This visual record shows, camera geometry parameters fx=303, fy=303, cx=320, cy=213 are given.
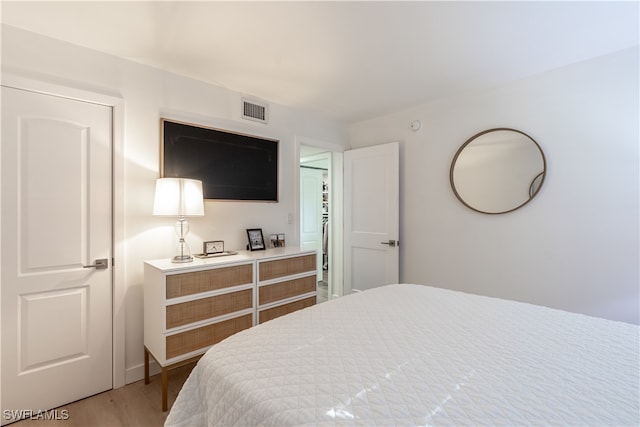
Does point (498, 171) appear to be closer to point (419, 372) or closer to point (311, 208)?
point (419, 372)

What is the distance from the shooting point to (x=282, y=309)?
101 inches

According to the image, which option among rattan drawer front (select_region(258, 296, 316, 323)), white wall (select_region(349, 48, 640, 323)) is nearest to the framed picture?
rattan drawer front (select_region(258, 296, 316, 323))

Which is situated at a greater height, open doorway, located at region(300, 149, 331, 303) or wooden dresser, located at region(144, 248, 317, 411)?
open doorway, located at region(300, 149, 331, 303)

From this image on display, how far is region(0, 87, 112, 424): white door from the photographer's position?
1.79 metres

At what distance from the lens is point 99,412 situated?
6.22 ft

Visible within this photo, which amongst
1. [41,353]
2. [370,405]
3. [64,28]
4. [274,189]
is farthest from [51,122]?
[370,405]

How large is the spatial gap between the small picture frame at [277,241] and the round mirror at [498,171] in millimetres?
1747

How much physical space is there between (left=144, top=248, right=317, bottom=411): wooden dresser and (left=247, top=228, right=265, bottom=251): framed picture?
7.2 inches

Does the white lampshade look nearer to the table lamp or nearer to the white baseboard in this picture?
the table lamp

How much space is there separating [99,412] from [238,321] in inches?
37.8

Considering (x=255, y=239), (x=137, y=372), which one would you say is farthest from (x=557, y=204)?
(x=137, y=372)

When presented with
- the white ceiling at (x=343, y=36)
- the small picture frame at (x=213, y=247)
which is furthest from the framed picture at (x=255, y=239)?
the white ceiling at (x=343, y=36)

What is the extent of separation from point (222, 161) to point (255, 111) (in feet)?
2.01

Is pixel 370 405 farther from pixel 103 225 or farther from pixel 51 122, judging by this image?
pixel 51 122
